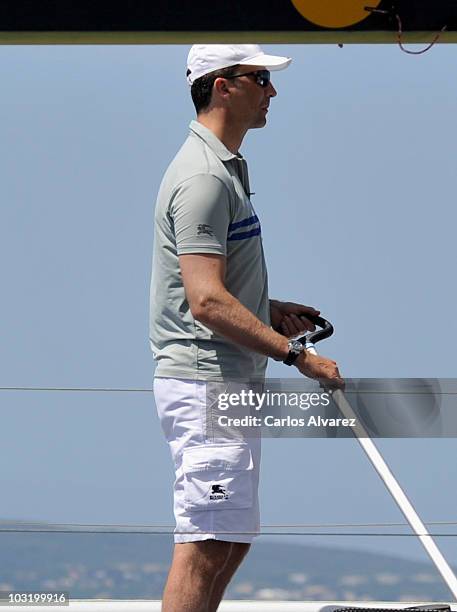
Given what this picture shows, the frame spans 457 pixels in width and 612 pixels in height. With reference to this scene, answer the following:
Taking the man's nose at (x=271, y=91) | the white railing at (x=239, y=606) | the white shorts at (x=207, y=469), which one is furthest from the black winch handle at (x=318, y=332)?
the white railing at (x=239, y=606)

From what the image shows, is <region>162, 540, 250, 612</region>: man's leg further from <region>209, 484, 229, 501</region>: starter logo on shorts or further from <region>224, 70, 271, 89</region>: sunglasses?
<region>224, 70, 271, 89</region>: sunglasses

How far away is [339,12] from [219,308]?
595 millimetres

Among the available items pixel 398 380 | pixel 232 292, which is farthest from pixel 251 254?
pixel 398 380

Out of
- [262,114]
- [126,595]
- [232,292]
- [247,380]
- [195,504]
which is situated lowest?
[126,595]

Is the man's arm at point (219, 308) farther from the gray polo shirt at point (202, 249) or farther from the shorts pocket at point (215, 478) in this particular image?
the shorts pocket at point (215, 478)

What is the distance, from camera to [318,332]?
2.75 m

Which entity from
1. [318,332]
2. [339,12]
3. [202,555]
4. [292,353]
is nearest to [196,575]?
A: [202,555]

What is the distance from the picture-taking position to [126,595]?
10.0 feet

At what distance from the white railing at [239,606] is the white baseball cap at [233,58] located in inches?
47.9

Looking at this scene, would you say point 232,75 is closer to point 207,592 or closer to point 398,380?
point 398,380

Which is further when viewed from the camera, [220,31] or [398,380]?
[398,380]

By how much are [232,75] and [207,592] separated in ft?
3.37

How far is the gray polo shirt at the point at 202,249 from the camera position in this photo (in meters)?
2.51

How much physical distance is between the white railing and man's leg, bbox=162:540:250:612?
0.51 metres
